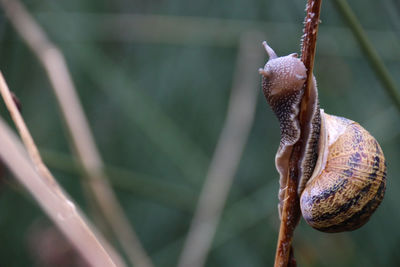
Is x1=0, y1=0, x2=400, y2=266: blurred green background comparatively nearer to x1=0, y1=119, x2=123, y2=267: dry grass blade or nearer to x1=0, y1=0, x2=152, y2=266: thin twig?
x1=0, y1=0, x2=152, y2=266: thin twig

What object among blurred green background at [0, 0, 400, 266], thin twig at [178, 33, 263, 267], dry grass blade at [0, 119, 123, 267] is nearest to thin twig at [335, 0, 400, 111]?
dry grass blade at [0, 119, 123, 267]

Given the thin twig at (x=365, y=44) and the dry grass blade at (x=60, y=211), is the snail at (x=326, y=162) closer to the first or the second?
the thin twig at (x=365, y=44)

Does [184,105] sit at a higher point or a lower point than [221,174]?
higher

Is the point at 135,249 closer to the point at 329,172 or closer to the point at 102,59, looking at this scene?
the point at 329,172

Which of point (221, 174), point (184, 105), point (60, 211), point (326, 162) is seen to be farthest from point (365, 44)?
point (184, 105)

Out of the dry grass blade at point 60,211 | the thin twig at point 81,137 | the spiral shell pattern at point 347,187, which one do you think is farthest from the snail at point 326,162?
the thin twig at point 81,137

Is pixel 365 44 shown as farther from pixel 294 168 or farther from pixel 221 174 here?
pixel 221 174
